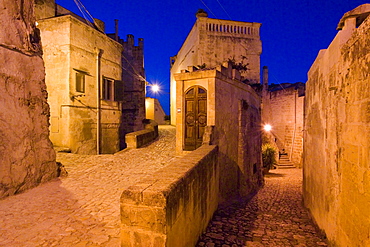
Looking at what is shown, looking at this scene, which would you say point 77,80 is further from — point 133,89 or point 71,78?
point 133,89

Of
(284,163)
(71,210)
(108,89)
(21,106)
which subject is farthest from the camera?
(284,163)

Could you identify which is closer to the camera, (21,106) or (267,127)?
(21,106)

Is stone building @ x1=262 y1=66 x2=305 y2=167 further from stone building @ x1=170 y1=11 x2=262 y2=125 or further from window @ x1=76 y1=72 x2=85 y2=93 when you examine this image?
window @ x1=76 y1=72 x2=85 y2=93

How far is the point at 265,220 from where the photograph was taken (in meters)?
6.49

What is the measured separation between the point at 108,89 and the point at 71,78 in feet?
9.17

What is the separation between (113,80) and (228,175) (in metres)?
Answer: 8.25

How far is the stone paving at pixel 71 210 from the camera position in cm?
314

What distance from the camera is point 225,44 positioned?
15.7 m

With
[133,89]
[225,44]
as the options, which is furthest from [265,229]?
[133,89]

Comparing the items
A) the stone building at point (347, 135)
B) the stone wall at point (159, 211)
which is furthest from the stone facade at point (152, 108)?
the stone wall at point (159, 211)

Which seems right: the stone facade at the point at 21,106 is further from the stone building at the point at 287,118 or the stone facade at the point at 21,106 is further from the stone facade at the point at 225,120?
the stone building at the point at 287,118

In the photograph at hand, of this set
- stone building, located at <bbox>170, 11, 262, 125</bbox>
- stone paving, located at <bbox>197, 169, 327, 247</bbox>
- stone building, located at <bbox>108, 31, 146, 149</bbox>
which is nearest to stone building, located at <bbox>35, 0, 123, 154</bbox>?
stone building, located at <bbox>170, 11, 262, 125</bbox>

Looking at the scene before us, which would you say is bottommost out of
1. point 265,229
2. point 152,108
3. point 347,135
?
point 265,229

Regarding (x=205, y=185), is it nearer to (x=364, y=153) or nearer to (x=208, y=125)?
(x=364, y=153)
